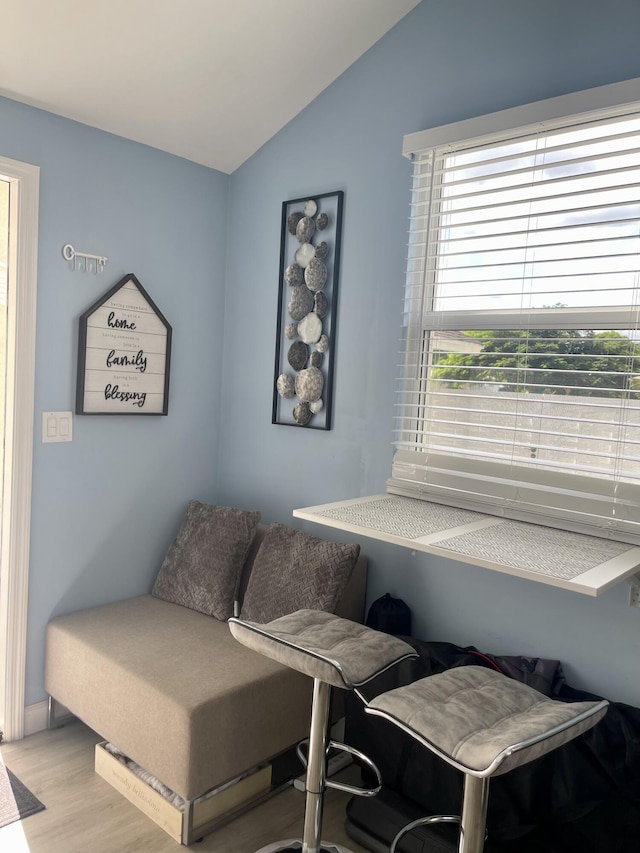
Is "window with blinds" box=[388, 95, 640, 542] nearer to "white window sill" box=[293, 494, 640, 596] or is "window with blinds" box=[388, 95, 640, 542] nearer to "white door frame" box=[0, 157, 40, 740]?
"white window sill" box=[293, 494, 640, 596]

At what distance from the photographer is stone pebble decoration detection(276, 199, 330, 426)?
268 centimetres

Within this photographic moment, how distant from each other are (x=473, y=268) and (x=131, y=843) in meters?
2.06

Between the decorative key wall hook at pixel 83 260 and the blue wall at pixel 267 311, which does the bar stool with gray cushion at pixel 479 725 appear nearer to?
the blue wall at pixel 267 311

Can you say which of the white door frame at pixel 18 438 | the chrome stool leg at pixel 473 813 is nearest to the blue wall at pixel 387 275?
the chrome stool leg at pixel 473 813

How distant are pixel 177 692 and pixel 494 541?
105 cm

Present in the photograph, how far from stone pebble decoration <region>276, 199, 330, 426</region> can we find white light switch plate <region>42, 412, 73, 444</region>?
844 millimetres

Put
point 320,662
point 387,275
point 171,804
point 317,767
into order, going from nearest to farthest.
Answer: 1. point 320,662
2. point 317,767
3. point 171,804
4. point 387,275

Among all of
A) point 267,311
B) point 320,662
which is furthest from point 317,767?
point 267,311

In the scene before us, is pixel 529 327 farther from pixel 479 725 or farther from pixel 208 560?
pixel 208 560

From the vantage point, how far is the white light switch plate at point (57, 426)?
253cm

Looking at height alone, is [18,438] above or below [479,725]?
above

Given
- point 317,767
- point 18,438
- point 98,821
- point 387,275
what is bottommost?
point 98,821

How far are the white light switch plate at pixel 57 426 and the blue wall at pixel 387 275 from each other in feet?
2.49

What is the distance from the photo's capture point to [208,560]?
2.71 m
